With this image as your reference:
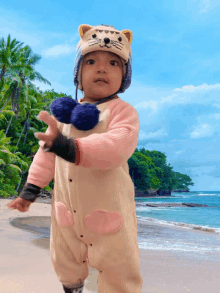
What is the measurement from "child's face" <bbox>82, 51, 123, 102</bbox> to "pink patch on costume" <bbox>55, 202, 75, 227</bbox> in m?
0.63

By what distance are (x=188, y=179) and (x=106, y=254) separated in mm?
102619

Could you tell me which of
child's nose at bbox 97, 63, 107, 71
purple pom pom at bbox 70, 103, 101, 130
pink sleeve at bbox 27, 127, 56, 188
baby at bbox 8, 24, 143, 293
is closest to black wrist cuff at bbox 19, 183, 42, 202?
pink sleeve at bbox 27, 127, 56, 188

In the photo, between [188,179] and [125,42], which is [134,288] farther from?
[188,179]

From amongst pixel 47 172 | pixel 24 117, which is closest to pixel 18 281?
pixel 47 172

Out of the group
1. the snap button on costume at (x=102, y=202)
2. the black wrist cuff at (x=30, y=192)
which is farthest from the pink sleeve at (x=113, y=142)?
the black wrist cuff at (x=30, y=192)

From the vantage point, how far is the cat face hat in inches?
59.3

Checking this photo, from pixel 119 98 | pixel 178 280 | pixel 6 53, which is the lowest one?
pixel 178 280

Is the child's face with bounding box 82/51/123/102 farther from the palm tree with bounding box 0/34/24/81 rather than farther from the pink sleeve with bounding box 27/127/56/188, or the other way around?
the palm tree with bounding box 0/34/24/81

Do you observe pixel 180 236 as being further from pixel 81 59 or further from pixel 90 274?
pixel 81 59

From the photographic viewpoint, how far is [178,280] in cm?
290

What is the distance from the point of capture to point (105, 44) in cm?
150

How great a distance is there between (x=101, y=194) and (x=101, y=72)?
2.08 feet

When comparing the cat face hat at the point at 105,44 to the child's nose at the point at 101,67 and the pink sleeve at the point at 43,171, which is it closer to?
the child's nose at the point at 101,67

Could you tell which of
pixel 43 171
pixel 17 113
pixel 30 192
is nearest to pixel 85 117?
pixel 43 171
